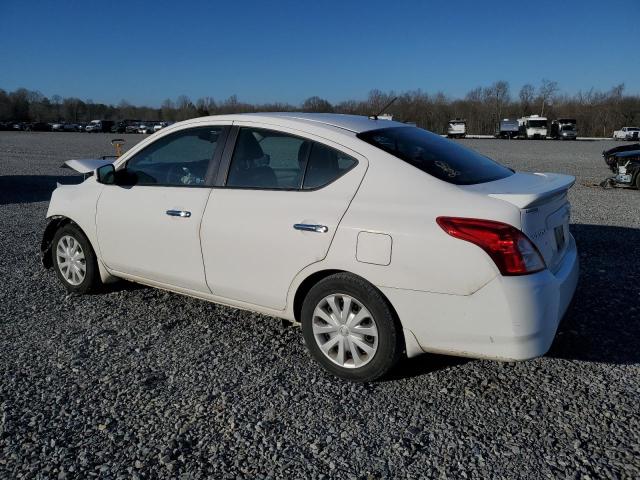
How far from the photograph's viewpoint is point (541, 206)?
2996 mm

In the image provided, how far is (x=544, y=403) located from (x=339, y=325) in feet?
4.15

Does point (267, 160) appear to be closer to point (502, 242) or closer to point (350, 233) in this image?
point (350, 233)

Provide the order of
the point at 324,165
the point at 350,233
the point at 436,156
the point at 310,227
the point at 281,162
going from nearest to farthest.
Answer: the point at 350,233 → the point at 310,227 → the point at 324,165 → the point at 436,156 → the point at 281,162

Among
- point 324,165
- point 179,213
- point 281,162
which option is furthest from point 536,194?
point 179,213

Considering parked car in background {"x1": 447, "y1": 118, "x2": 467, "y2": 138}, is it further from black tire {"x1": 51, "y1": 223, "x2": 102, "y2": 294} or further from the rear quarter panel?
the rear quarter panel

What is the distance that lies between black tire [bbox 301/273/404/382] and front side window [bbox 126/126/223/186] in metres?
1.29

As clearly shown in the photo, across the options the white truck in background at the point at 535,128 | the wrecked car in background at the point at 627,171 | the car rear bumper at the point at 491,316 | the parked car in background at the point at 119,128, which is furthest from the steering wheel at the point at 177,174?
the parked car in background at the point at 119,128

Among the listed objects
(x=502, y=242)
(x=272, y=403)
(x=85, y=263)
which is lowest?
(x=272, y=403)

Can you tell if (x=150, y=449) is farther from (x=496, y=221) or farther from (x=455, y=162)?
(x=455, y=162)

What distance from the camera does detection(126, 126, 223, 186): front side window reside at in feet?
13.0

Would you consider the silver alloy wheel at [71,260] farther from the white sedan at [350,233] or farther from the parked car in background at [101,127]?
the parked car in background at [101,127]

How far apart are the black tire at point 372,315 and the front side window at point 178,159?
1.29 meters

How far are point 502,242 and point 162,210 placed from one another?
Answer: 247 centimetres

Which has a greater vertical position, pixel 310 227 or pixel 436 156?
pixel 436 156
